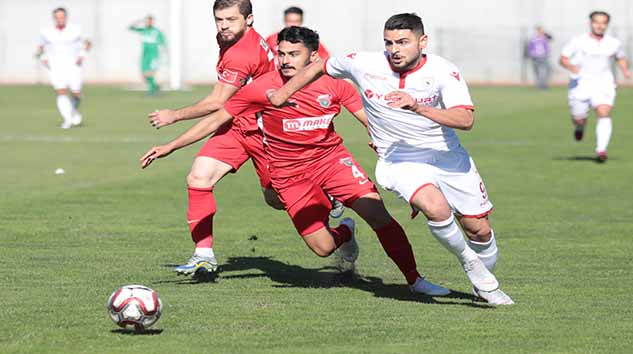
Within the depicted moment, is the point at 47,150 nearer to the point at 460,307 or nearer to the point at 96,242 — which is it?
the point at 96,242

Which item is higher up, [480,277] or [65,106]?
[480,277]

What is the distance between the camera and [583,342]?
7.39 metres

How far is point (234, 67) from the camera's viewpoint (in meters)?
9.95

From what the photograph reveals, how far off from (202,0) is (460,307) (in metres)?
47.4

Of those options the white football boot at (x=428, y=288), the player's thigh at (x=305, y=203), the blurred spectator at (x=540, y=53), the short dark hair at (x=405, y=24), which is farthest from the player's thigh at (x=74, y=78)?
the blurred spectator at (x=540, y=53)

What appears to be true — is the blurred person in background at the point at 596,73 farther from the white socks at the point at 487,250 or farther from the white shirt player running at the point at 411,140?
the white shirt player running at the point at 411,140

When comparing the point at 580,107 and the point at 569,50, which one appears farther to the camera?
the point at 580,107

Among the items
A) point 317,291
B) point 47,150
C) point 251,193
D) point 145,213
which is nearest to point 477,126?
point 47,150

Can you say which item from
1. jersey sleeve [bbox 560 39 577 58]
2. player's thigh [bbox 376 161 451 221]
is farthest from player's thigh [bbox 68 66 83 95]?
player's thigh [bbox 376 161 451 221]

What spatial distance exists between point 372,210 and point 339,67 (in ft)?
4.02

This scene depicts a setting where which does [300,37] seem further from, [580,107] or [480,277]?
[580,107]

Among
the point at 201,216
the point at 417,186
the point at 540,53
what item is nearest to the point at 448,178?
the point at 417,186

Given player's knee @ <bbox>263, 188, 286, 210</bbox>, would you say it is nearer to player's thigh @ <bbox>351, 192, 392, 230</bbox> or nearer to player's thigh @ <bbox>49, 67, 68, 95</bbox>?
player's thigh @ <bbox>351, 192, 392, 230</bbox>

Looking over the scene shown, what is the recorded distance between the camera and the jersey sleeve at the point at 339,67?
28.2 ft
